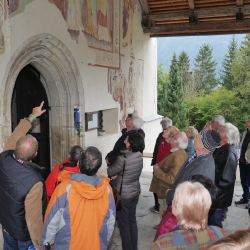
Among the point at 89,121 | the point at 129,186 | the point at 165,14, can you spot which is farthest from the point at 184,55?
→ the point at 129,186

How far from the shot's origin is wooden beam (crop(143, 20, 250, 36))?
10.1 metres

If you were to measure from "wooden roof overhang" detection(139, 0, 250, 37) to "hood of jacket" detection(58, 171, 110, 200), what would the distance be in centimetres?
868

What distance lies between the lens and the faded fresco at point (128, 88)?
838 centimetres

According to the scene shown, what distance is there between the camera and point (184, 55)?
153 ft

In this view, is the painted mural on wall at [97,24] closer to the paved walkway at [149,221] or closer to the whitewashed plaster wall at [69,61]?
the whitewashed plaster wall at [69,61]

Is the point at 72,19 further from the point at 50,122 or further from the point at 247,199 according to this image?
the point at 247,199

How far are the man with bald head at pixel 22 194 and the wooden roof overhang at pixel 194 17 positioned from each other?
8638 mm

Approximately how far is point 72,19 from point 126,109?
369 centimetres

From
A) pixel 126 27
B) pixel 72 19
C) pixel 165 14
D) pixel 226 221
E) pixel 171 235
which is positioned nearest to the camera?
pixel 171 235

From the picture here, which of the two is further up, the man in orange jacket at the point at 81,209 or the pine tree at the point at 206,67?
the pine tree at the point at 206,67

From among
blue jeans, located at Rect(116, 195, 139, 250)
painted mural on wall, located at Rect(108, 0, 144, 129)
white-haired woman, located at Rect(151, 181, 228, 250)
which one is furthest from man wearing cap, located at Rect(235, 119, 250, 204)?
white-haired woman, located at Rect(151, 181, 228, 250)

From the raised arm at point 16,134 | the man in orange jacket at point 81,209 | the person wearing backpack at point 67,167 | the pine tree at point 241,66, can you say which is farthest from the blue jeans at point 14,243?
the pine tree at point 241,66

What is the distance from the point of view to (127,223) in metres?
3.84

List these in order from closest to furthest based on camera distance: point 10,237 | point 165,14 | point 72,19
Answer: point 10,237, point 72,19, point 165,14
